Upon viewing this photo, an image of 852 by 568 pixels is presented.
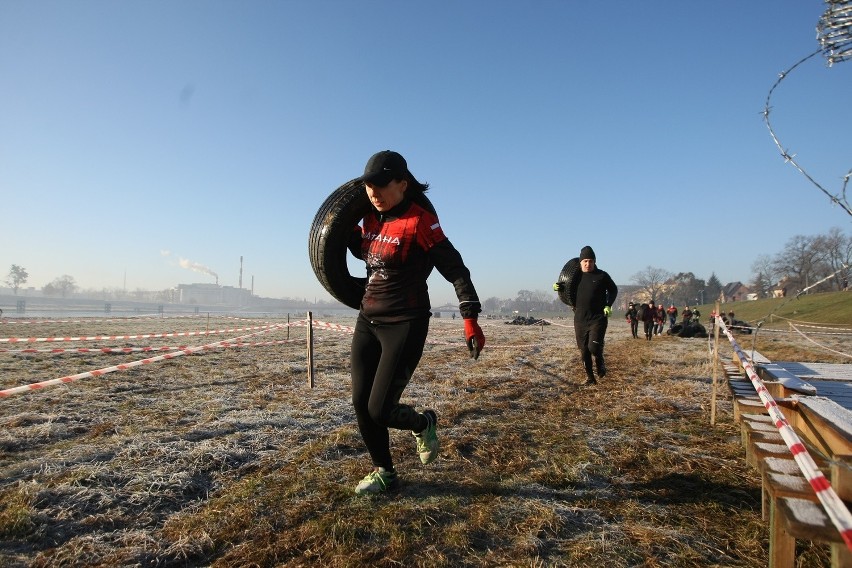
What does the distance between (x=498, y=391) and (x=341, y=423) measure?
105 inches

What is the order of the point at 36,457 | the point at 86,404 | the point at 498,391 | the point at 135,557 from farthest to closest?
the point at 498,391, the point at 86,404, the point at 36,457, the point at 135,557

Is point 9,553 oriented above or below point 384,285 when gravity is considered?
below

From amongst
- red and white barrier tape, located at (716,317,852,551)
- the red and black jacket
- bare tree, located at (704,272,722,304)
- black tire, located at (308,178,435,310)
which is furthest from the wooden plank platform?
bare tree, located at (704,272,722,304)

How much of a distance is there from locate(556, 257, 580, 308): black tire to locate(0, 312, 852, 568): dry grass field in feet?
7.58

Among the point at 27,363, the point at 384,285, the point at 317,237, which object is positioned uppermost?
the point at 317,237

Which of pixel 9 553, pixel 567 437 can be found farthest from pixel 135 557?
pixel 567 437

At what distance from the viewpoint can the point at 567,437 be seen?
429 cm

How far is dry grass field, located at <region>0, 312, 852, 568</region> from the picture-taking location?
7.44ft

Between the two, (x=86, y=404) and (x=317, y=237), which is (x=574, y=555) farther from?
(x=86, y=404)

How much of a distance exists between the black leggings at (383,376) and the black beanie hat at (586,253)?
5.21 m

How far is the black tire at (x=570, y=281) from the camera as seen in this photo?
7.86 m

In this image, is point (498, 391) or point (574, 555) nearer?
point (574, 555)

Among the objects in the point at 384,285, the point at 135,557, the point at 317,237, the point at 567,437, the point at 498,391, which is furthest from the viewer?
the point at 498,391

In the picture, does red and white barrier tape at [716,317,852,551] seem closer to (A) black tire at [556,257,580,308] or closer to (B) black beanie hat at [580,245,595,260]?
(B) black beanie hat at [580,245,595,260]
